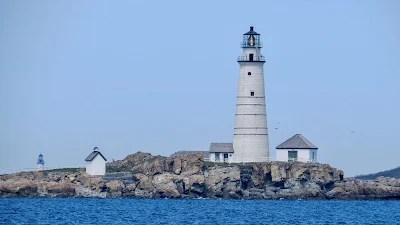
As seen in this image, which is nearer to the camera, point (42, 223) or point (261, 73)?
point (42, 223)

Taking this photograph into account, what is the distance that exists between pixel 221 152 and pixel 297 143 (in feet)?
21.2

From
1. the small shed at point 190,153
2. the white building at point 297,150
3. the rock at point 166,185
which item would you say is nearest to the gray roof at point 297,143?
the white building at point 297,150

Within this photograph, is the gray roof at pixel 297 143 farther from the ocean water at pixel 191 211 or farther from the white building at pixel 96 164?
the white building at pixel 96 164

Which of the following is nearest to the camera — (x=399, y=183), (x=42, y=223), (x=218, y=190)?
(x=42, y=223)

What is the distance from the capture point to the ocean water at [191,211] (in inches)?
2744

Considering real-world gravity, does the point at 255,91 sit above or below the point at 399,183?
above

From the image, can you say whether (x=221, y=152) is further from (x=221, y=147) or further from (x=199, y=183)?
(x=199, y=183)

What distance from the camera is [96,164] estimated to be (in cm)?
9312

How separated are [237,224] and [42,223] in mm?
11392

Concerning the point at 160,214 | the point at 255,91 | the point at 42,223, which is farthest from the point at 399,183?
the point at 42,223

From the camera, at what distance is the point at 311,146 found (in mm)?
96188

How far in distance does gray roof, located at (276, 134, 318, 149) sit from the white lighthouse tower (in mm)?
2220

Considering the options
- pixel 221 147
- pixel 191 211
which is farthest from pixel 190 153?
pixel 191 211

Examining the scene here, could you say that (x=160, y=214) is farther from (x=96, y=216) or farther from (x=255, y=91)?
(x=255, y=91)
